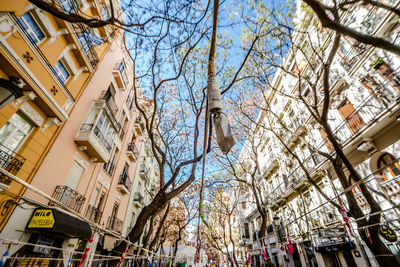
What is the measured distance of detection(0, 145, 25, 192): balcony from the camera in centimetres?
604

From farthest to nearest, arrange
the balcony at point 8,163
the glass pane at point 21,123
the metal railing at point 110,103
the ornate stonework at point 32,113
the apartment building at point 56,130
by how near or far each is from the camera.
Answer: the metal railing at point 110,103 < the ornate stonework at point 32,113 < the glass pane at point 21,123 < the apartment building at point 56,130 < the balcony at point 8,163

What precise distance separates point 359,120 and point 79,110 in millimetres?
15165

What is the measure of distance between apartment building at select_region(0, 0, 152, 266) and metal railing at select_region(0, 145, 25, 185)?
1.2 inches

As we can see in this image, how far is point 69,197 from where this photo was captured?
29.8 ft

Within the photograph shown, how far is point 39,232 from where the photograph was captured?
7.32 meters

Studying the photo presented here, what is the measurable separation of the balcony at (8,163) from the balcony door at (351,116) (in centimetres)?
1511

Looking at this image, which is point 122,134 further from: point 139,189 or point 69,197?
point 69,197

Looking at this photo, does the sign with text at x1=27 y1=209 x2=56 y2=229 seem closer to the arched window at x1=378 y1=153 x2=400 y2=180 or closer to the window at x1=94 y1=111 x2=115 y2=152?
the window at x1=94 y1=111 x2=115 y2=152

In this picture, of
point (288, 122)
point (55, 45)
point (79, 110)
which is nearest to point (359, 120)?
point (288, 122)

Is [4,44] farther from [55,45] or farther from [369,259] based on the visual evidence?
[369,259]

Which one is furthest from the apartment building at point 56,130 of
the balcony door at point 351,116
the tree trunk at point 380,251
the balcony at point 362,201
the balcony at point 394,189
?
the balcony door at point 351,116

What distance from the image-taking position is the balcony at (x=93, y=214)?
35.3 feet

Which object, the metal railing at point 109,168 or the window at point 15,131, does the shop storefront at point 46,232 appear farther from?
the metal railing at point 109,168

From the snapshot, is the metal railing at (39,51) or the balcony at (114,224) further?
the balcony at (114,224)
